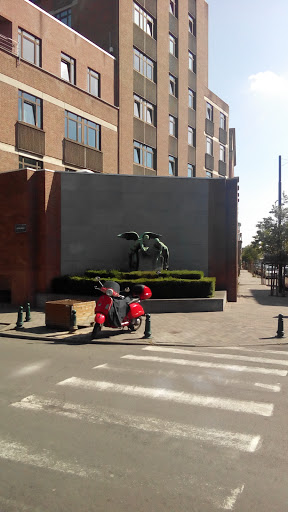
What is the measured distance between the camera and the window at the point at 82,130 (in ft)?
83.5

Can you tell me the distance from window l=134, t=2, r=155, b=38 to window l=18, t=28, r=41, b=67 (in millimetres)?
10153

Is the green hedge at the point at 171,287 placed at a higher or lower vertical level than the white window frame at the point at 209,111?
lower

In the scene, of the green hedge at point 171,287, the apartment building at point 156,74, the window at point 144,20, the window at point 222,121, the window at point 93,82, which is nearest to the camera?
the green hedge at point 171,287

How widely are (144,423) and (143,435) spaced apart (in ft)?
1.21

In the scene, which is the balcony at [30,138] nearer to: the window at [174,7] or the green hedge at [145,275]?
the green hedge at [145,275]

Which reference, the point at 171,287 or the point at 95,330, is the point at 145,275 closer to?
the point at 171,287

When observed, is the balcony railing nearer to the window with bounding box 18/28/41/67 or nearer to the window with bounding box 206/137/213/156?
the window with bounding box 18/28/41/67

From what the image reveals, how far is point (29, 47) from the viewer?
2364cm

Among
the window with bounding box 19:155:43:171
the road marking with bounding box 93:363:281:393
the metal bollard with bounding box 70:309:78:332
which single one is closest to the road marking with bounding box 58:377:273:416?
the road marking with bounding box 93:363:281:393

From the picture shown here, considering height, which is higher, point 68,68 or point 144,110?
point 68,68

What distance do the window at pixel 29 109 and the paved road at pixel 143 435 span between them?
59.0 ft

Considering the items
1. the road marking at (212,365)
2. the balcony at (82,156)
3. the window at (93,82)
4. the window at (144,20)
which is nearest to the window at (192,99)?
the window at (144,20)

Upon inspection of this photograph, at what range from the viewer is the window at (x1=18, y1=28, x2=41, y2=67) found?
23.1 m

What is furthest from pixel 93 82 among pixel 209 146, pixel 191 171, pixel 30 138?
pixel 209 146
